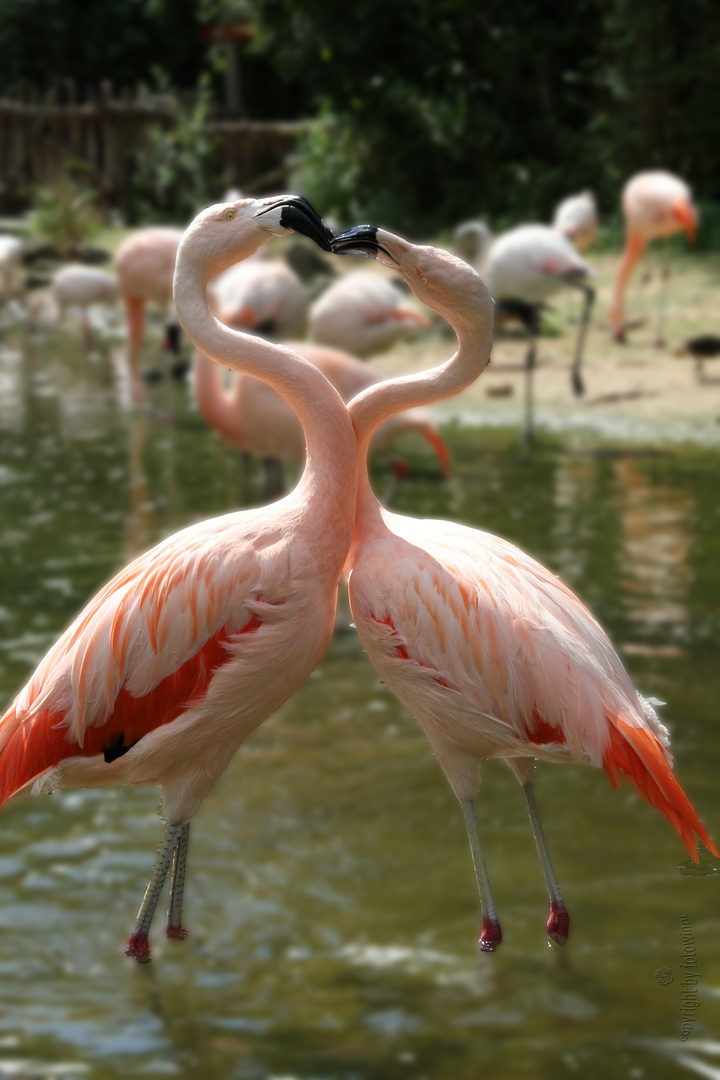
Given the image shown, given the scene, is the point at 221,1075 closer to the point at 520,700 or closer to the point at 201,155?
the point at 520,700

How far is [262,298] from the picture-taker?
11.5 metres

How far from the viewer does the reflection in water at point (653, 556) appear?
9445 mm

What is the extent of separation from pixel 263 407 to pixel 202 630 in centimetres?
647

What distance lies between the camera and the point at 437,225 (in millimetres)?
22703

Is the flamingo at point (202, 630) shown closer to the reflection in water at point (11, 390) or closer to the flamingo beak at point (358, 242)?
the flamingo beak at point (358, 242)

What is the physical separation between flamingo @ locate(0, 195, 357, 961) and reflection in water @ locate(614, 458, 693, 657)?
7116 mm

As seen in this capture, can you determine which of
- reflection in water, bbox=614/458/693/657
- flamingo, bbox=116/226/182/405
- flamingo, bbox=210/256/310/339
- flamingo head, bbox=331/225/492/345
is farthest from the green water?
flamingo head, bbox=331/225/492/345

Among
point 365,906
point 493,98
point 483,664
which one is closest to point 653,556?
point 365,906

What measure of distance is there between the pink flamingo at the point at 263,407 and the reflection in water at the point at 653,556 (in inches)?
77.6

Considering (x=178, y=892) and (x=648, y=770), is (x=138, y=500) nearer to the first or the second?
(x=178, y=892)

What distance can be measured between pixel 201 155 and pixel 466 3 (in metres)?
8.05

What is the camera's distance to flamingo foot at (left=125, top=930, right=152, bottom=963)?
2268mm

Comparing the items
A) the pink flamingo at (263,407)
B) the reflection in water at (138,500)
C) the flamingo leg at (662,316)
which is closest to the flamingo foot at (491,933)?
the pink flamingo at (263,407)

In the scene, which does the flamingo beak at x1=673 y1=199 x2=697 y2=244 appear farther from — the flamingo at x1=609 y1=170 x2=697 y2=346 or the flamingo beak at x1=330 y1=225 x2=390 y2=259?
the flamingo beak at x1=330 y1=225 x2=390 y2=259
